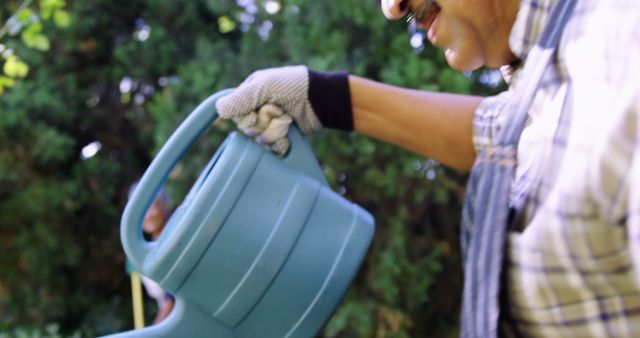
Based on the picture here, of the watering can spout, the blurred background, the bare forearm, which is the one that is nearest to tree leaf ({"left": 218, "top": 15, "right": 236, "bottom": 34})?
the blurred background

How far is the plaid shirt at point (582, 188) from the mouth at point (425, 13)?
15 cm

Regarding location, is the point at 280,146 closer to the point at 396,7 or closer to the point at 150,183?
the point at 150,183

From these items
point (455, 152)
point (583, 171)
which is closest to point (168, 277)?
point (455, 152)

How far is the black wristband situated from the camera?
1179mm

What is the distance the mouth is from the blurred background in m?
1.11

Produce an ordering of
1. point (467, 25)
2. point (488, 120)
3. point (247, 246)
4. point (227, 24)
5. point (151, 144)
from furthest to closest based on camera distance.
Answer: point (151, 144) → point (227, 24) → point (488, 120) → point (247, 246) → point (467, 25)

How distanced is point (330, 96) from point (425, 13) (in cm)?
29

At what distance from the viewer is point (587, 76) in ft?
2.07

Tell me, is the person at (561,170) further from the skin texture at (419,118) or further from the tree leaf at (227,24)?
the tree leaf at (227,24)

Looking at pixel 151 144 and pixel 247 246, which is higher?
pixel 247 246

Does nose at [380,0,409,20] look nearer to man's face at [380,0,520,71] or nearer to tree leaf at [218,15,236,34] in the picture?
man's face at [380,0,520,71]

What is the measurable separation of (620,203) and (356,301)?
5.32 ft

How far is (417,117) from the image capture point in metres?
1.24

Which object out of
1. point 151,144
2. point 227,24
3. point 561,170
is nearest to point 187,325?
point 561,170
